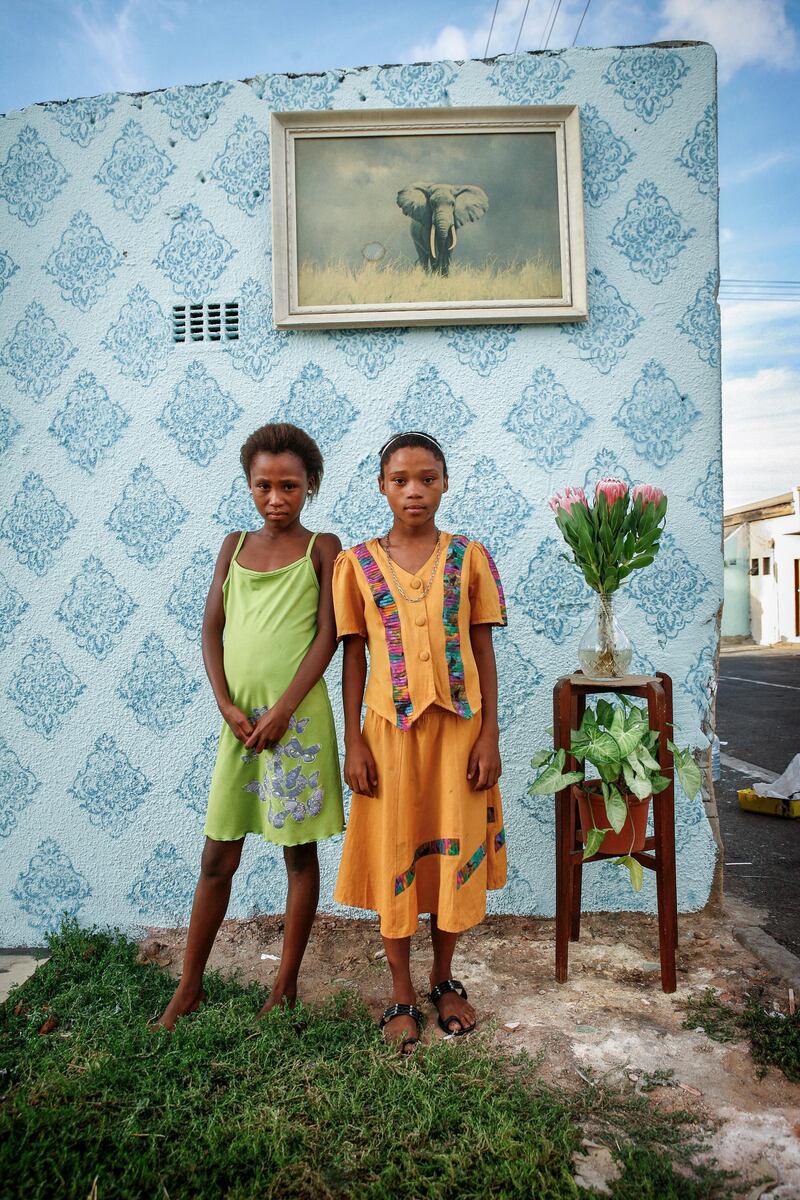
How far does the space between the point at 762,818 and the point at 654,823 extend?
7.88 feet

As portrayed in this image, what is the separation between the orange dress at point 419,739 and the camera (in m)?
2.06

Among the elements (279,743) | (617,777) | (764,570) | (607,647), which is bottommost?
(617,777)

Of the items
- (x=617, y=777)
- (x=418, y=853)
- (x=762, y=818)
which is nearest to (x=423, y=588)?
(x=418, y=853)

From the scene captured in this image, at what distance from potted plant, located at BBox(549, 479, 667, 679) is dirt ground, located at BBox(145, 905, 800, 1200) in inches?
39.0

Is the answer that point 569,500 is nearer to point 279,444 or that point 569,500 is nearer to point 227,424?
point 279,444

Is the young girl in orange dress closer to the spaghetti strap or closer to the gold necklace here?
the gold necklace

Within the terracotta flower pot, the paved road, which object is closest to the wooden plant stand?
Result: the terracotta flower pot

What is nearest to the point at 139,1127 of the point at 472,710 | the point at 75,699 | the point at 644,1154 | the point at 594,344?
the point at 644,1154

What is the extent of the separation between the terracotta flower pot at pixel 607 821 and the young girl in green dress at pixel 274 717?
30.3 inches

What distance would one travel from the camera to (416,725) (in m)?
2.10

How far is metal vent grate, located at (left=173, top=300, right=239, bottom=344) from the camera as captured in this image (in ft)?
9.53

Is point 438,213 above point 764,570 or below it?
above

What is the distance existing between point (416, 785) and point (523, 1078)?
2.51 feet

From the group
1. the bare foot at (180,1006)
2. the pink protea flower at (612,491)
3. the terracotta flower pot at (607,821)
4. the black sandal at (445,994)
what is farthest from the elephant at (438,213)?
the bare foot at (180,1006)
